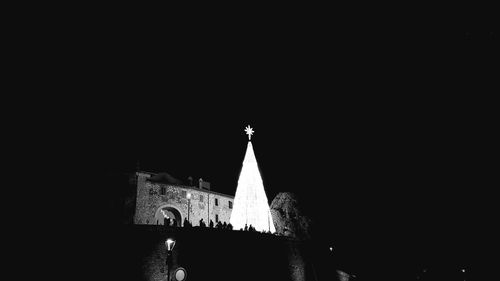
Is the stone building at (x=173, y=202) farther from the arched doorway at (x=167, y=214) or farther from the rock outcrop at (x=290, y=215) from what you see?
the rock outcrop at (x=290, y=215)

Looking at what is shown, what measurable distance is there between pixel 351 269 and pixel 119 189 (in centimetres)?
2605

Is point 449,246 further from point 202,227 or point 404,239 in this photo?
point 202,227

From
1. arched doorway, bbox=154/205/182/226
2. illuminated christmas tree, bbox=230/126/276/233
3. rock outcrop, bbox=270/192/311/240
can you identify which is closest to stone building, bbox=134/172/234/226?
arched doorway, bbox=154/205/182/226

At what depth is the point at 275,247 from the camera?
27.0m

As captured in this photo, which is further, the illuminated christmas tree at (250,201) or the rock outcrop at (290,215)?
the rock outcrop at (290,215)

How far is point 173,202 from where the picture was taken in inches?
1609

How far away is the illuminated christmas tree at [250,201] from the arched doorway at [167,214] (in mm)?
14945

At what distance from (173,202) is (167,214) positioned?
79.9 inches

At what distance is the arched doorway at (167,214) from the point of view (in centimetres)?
4027

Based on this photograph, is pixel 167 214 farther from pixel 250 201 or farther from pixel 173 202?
pixel 250 201

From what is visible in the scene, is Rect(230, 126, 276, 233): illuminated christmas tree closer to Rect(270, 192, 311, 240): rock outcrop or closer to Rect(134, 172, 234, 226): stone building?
Rect(134, 172, 234, 226): stone building

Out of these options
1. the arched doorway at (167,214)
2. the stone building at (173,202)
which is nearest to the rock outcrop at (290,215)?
the stone building at (173,202)

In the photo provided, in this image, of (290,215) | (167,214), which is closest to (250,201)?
(290,215)

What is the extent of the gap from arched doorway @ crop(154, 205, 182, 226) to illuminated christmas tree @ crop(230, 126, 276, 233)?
49.0 ft
